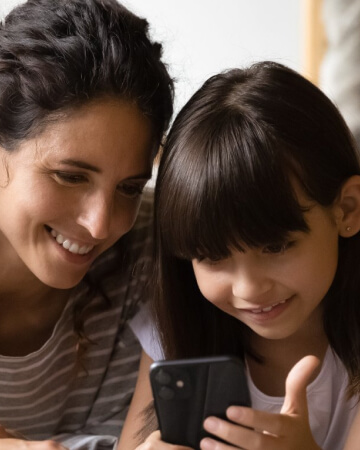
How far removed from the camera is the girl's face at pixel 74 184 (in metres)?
0.96

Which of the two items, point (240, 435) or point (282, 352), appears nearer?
point (240, 435)

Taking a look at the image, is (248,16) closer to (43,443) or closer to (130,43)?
(130,43)

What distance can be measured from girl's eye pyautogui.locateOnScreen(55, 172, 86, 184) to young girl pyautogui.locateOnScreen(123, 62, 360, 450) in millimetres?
97

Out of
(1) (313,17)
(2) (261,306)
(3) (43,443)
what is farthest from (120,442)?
(1) (313,17)

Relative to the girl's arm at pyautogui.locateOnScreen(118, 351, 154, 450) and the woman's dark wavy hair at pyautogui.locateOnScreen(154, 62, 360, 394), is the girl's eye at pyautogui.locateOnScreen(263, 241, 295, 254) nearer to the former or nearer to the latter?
the woman's dark wavy hair at pyautogui.locateOnScreen(154, 62, 360, 394)

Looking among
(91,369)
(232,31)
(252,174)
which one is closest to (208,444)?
(252,174)

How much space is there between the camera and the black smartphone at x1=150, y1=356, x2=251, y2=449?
0.78 meters

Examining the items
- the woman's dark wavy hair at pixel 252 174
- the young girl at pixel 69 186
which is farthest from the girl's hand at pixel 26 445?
the woman's dark wavy hair at pixel 252 174

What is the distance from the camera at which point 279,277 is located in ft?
2.87

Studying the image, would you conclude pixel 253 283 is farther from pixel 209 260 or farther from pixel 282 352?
pixel 282 352

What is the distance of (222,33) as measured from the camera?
1.99 metres

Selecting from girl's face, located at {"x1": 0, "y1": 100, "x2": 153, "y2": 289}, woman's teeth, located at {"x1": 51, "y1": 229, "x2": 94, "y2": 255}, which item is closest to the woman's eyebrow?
girl's face, located at {"x1": 0, "y1": 100, "x2": 153, "y2": 289}

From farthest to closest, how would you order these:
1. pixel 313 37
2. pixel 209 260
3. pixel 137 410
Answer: pixel 313 37 < pixel 137 410 < pixel 209 260

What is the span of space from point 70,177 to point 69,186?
0.01 meters
